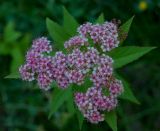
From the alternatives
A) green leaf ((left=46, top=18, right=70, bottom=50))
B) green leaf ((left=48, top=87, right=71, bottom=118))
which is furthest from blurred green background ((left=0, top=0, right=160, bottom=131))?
green leaf ((left=46, top=18, right=70, bottom=50))

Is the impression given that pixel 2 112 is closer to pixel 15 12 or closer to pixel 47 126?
pixel 47 126

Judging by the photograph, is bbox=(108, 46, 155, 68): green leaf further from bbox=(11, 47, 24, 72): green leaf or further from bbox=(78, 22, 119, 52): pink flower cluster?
bbox=(11, 47, 24, 72): green leaf

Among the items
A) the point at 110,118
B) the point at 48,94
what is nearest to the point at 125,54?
the point at 110,118

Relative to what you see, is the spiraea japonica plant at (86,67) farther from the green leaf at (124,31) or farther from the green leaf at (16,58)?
the green leaf at (16,58)

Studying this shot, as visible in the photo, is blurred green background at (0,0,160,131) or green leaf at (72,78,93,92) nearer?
green leaf at (72,78,93,92)

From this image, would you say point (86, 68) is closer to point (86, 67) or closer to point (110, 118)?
point (86, 67)

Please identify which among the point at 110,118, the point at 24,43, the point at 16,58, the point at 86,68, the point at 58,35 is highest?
the point at 24,43
